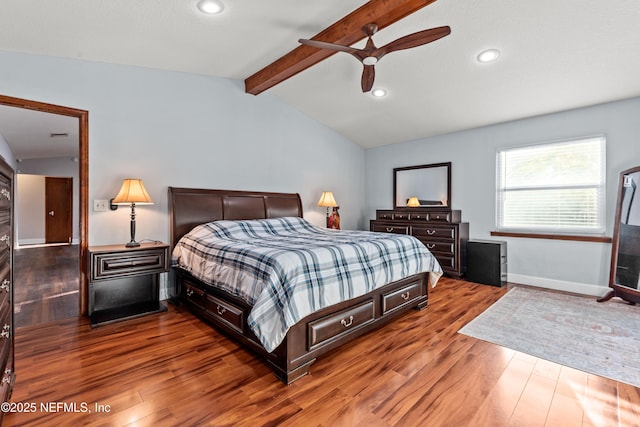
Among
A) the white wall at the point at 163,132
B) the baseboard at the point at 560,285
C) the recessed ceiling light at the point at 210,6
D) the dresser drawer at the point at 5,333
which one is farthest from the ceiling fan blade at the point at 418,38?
the baseboard at the point at 560,285

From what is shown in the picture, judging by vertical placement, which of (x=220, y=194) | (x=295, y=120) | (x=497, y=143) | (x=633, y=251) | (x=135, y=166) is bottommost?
(x=633, y=251)

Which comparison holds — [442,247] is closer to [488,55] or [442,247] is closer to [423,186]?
[423,186]

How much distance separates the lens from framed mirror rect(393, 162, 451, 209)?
5.09 metres

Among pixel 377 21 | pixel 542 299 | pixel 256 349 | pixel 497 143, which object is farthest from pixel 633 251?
pixel 256 349

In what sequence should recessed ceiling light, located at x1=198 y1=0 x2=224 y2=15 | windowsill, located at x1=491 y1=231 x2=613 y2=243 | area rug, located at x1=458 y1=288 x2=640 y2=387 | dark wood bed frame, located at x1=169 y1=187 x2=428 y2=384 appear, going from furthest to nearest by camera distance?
windowsill, located at x1=491 y1=231 x2=613 y2=243 < recessed ceiling light, located at x1=198 y1=0 x2=224 y2=15 < area rug, located at x1=458 y1=288 x2=640 y2=387 < dark wood bed frame, located at x1=169 y1=187 x2=428 y2=384

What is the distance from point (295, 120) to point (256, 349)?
375 cm

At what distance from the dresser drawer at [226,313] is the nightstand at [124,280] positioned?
830mm

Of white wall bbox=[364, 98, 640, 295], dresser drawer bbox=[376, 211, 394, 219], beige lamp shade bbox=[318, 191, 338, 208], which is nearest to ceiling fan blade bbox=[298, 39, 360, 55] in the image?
beige lamp shade bbox=[318, 191, 338, 208]

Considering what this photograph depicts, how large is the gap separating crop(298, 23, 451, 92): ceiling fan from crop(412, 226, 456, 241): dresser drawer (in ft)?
9.01

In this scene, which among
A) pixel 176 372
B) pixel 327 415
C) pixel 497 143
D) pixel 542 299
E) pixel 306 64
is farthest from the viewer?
pixel 497 143

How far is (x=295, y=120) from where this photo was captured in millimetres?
4945

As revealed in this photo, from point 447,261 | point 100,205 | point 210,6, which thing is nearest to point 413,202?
point 447,261

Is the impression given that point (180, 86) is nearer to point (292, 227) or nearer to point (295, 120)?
point (295, 120)

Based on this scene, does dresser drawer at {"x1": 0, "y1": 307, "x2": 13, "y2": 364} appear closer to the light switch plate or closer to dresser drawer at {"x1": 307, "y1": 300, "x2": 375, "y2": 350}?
dresser drawer at {"x1": 307, "y1": 300, "x2": 375, "y2": 350}
